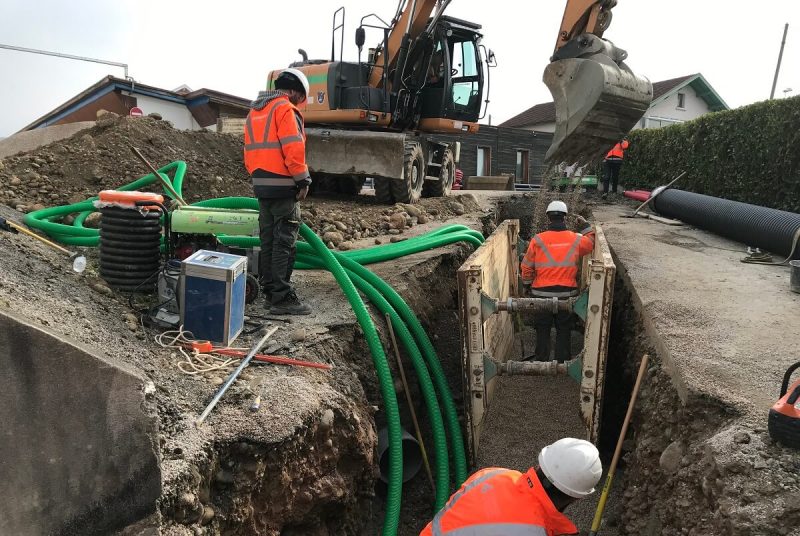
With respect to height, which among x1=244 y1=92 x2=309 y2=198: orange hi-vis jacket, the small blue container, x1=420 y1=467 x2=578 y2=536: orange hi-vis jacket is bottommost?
A: x1=420 y1=467 x2=578 y2=536: orange hi-vis jacket

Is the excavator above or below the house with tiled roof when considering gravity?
below

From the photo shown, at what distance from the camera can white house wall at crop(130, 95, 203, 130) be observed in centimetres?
1878

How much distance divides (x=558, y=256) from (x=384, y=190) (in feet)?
15.3

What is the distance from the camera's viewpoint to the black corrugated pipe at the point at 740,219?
23.4 feet

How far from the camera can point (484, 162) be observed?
1122 inches

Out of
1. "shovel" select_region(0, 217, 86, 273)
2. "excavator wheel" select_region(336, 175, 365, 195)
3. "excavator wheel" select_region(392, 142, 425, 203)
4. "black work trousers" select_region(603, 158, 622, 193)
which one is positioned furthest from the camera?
"black work trousers" select_region(603, 158, 622, 193)

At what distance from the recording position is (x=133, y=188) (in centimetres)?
679

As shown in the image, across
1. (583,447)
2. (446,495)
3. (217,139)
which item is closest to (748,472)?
(583,447)

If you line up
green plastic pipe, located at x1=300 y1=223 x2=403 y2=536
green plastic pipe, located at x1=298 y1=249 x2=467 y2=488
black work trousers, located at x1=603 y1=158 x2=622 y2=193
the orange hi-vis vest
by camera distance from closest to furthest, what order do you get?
green plastic pipe, located at x1=300 y1=223 x2=403 y2=536
green plastic pipe, located at x1=298 y1=249 x2=467 y2=488
the orange hi-vis vest
black work trousers, located at x1=603 y1=158 x2=622 y2=193

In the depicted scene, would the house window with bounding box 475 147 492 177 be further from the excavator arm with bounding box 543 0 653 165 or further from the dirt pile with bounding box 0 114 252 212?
the excavator arm with bounding box 543 0 653 165

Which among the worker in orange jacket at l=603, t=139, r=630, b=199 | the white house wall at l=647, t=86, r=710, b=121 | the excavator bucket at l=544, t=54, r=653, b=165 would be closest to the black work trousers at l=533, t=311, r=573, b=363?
the excavator bucket at l=544, t=54, r=653, b=165

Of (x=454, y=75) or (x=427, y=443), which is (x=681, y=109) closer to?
(x=454, y=75)

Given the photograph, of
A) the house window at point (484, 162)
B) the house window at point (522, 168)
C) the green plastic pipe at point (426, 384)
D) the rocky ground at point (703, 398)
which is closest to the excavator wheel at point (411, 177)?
the rocky ground at point (703, 398)

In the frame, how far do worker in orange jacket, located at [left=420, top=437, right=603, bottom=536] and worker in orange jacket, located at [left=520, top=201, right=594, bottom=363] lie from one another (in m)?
3.35
